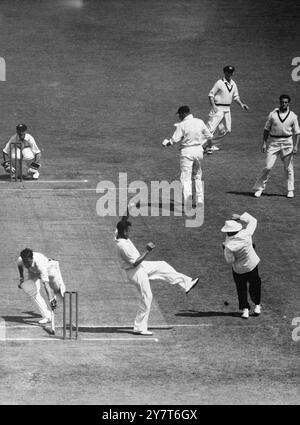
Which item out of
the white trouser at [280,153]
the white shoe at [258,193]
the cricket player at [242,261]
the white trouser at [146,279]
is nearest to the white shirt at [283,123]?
the white trouser at [280,153]

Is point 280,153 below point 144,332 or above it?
above

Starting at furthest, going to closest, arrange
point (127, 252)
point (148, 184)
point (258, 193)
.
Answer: point (148, 184) → point (258, 193) → point (127, 252)

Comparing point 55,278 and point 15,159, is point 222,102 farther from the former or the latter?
point 55,278

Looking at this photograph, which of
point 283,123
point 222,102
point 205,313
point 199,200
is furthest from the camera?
point 222,102

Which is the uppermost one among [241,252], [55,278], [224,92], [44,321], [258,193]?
[224,92]

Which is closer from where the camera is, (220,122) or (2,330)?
(2,330)

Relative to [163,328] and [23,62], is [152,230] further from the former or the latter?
[23,62]

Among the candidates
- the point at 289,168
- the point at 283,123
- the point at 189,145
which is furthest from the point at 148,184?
the point at 283,123
